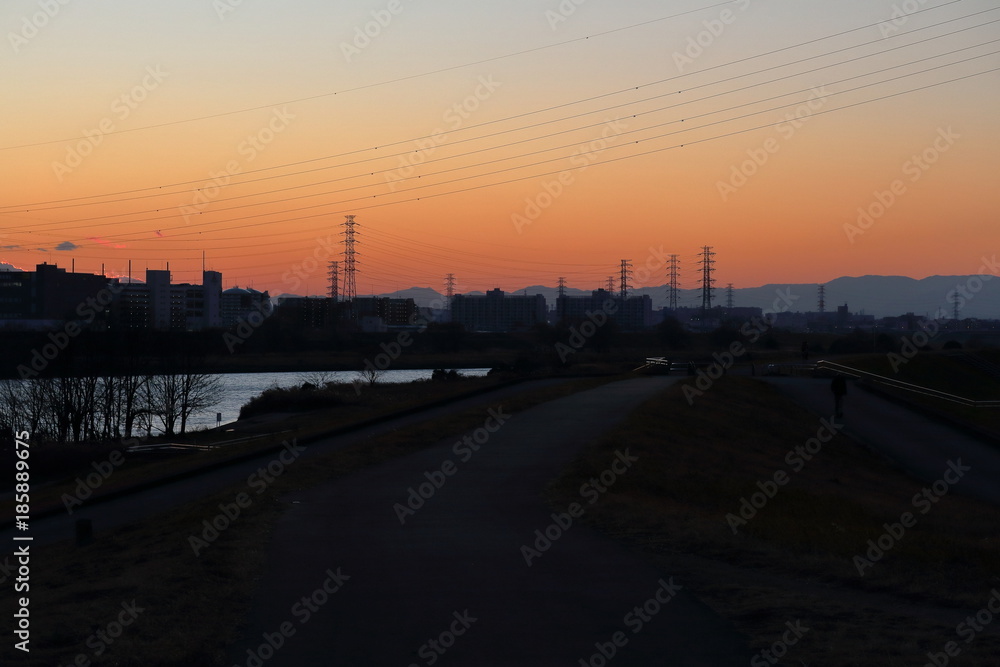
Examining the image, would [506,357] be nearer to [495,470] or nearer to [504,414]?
[504,414]

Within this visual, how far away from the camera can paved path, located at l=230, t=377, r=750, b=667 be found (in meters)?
6.52

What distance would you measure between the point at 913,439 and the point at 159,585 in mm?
25338

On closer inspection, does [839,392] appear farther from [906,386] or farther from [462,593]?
[462,593]

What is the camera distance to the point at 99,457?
102 ft

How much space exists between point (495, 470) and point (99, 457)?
20.5 meters

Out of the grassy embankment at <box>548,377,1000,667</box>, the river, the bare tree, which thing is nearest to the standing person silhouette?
the grassy embankment at <box>548,377,1000,667</box>

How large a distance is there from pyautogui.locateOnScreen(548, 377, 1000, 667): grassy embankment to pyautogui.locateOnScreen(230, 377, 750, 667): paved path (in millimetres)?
484

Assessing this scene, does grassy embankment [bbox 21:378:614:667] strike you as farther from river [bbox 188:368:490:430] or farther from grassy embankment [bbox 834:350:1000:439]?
river [bbox 188:368:490:430]

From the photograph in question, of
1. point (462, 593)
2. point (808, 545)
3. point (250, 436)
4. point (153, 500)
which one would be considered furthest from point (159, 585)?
point (250, 436)

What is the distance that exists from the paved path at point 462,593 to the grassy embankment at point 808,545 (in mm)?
484

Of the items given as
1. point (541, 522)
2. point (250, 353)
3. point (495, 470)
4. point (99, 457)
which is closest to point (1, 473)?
point (99, 457)

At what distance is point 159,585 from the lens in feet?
27.6

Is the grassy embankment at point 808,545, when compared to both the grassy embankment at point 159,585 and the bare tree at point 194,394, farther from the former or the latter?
the bare tree at point 194,394

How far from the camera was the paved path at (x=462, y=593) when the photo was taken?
6520mm
